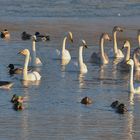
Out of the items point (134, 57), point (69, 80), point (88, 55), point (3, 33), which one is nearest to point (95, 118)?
point (69, 80)

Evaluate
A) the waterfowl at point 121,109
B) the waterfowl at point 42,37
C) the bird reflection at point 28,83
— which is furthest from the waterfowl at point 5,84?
the waterfowl at point 42,37

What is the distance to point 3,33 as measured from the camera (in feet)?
118

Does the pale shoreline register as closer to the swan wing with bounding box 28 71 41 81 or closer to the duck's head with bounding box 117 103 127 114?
the swan wing with bounding box 28 71 41 81

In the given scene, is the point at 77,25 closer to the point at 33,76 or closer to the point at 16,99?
the point at 33,76

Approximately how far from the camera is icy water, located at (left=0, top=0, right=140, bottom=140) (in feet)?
59.5

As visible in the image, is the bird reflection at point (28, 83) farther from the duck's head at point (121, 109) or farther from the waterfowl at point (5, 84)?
the duck's head at point (121, 109)

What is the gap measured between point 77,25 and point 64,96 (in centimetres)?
1809

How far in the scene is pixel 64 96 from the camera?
72.8 feet

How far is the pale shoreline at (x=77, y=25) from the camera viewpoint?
37844mm

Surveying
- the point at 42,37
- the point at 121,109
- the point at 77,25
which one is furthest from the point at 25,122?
the point at 77,25

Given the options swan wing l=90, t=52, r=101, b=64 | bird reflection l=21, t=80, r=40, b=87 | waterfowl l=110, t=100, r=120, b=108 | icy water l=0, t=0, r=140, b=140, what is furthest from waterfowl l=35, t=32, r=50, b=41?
waterfowl l=110, t=100, r=120, b=108

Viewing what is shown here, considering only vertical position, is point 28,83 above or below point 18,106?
above

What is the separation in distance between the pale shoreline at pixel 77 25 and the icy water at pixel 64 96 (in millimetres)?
40

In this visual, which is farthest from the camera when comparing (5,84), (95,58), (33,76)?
(95,58)
